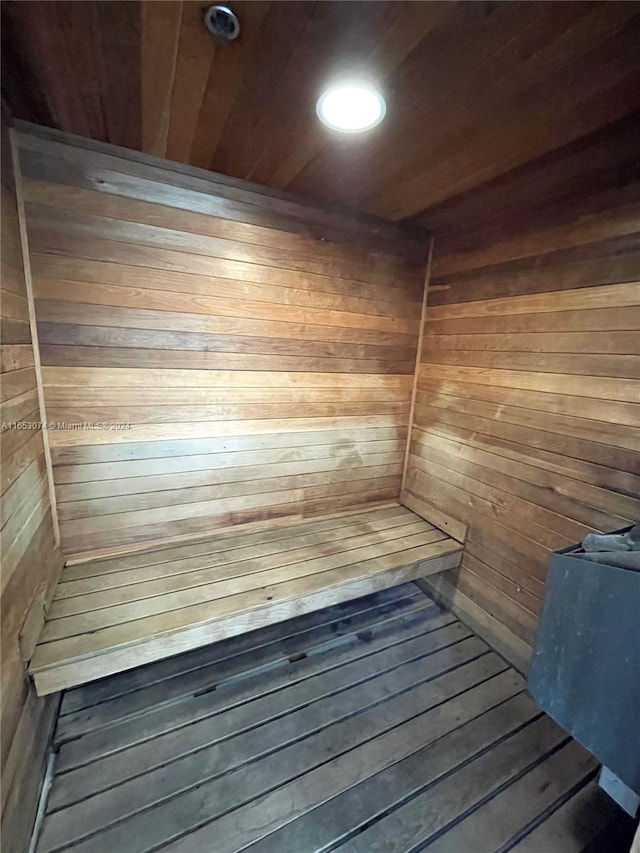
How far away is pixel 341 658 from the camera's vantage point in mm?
1826

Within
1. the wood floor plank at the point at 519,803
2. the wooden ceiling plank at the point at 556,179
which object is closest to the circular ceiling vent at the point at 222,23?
the wooden ceiling plank at the point at 556,179

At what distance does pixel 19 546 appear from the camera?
3.65 feet

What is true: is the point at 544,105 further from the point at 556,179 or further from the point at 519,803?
the point at 519,803

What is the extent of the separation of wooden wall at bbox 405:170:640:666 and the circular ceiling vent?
1.19m

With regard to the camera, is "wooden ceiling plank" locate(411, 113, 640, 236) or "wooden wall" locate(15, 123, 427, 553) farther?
"wooden wall" locate(15, 123, 427, 553)

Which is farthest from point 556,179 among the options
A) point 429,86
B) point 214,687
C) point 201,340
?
point 214,687

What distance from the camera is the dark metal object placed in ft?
3.26

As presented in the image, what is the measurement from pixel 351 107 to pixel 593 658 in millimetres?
1788

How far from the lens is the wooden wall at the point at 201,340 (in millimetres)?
1496

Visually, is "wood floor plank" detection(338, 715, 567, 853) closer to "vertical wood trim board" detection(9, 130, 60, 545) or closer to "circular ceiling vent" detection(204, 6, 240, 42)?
"vertical wood trim board" detection(9, 130, 60, 545)

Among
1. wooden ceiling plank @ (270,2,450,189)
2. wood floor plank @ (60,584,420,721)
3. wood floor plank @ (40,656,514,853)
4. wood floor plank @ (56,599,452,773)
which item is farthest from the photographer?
wood floor plank @ (60,584,420,721)

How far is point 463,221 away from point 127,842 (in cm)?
286

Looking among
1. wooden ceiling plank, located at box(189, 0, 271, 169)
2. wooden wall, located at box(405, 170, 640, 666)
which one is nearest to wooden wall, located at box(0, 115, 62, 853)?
wooden ceiling plank, located at box(189, 0, 271, 169)

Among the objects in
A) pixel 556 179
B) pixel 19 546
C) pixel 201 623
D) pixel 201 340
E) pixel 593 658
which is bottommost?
pixel 201 623
